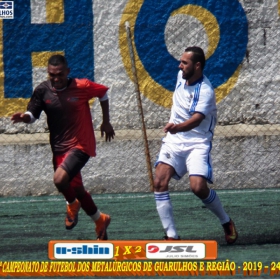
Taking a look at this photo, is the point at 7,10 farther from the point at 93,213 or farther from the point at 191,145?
the point at 191,145

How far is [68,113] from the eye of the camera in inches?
355

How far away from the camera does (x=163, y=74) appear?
44.6 ft

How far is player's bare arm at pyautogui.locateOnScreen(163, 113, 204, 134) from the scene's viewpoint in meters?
8.27

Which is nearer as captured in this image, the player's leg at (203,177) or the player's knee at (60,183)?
the player's leg at (203,177)

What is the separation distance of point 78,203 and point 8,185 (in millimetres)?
4201

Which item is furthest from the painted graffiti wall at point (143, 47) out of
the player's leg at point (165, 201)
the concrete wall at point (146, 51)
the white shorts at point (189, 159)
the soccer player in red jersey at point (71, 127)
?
the player's leg at point (165, 201)

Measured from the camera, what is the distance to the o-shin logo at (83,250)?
284 inches

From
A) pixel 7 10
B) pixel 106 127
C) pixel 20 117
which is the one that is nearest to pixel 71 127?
pixel 106 127

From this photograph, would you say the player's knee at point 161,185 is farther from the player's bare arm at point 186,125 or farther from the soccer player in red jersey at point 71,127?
the soccer player in red jersey at point 71,127

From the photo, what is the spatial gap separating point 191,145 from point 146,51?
5135 millimetres

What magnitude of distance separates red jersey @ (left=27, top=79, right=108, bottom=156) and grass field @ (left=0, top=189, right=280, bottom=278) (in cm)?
94

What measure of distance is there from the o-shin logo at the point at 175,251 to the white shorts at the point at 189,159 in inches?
50.3

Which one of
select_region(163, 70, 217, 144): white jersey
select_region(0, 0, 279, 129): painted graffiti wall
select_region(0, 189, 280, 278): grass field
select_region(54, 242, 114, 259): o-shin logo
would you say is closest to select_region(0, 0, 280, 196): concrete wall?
select_region(0, 0, 279, 129): painted graffiti wall

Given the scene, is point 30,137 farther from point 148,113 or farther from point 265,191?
point 265,191
